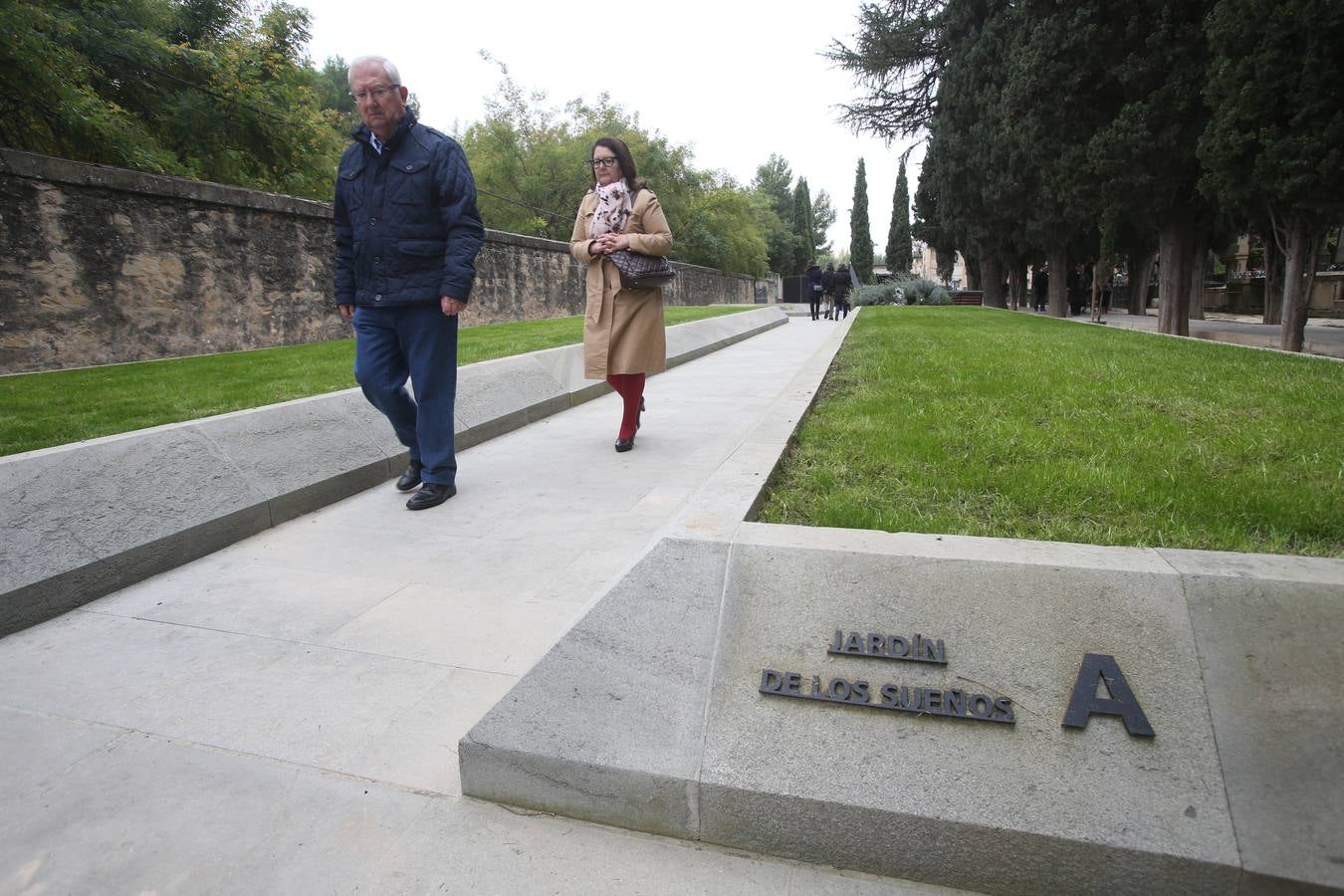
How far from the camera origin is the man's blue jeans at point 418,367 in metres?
4.13

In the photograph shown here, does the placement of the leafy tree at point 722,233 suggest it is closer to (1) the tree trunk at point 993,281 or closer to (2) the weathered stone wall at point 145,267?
(1) the tree trunk at point 993,281

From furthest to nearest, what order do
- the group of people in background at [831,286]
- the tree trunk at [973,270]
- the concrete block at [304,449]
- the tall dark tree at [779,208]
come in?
the tall dark tree at [779,208]
the tree trunk at [973,270]
the group of people in background at [831,286]
the concrete block at [304,449]

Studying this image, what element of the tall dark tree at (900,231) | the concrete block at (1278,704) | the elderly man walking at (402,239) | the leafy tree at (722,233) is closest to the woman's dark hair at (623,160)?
the elderly man walking at (402,239)

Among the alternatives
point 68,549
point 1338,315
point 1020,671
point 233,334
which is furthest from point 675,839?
point 1338,315

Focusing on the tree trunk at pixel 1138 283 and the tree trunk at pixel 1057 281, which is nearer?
the tree trunk at pixel 1057 281

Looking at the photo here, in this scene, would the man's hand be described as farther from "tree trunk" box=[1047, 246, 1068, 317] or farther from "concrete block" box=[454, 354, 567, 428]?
"tree trunk" box=[1047, 246, 1068, 317]

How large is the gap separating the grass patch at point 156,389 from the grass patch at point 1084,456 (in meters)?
3.90

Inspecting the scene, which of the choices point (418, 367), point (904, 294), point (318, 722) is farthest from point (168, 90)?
point (904, 294)

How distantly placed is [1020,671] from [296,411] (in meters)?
4.37

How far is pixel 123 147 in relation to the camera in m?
13.0

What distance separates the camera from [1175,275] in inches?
617

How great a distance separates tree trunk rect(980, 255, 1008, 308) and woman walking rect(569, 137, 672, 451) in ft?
88.0

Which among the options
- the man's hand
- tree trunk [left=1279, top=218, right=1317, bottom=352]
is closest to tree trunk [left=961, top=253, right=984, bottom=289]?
tree trunk [left=1279, top=218, right=1317, bottom=352]

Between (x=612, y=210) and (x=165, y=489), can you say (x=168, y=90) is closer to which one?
(x=612, y=210)
